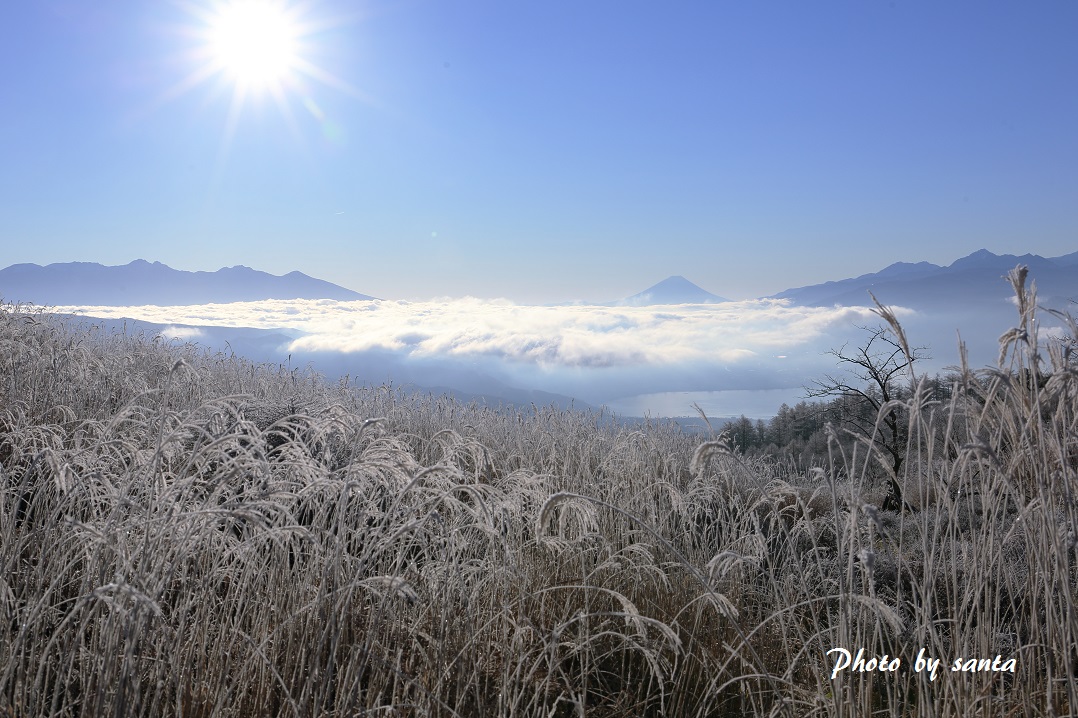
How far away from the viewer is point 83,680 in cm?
231

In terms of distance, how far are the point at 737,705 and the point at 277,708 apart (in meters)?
2.01

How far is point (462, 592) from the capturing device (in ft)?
8.61

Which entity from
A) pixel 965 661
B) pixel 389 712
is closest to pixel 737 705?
pixel 965 661

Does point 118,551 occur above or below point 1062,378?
below

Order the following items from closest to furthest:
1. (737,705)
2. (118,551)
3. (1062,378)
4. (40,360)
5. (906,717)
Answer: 1. (1062,378)
2. (118,551)
3. (906,717)
4. (737,705)
5. (40,360)

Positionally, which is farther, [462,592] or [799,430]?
[799,430]

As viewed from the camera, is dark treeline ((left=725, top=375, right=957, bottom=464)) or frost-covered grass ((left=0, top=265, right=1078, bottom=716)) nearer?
frost-covered grass ((left=0, top=265, right=1078, bottom=716))

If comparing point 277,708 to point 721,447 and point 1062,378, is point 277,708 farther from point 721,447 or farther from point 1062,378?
point 1062,378

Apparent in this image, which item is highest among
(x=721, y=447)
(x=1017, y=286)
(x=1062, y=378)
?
(x=1017, y=286)

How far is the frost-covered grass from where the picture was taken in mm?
2217

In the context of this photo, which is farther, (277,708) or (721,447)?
(277,708)

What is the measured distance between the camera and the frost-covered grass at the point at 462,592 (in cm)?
222

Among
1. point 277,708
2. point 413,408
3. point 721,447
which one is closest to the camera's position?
point 721,447

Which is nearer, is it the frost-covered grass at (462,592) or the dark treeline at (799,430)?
the frost-covered grass at (462,592)
